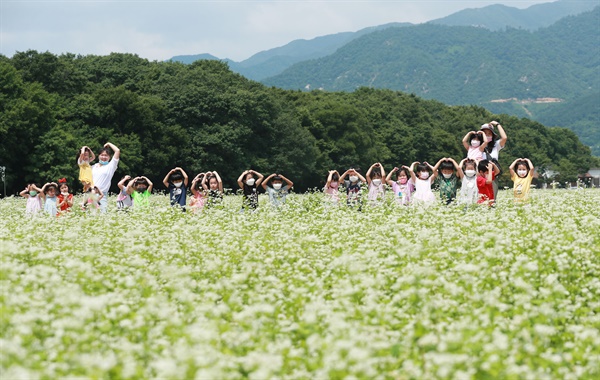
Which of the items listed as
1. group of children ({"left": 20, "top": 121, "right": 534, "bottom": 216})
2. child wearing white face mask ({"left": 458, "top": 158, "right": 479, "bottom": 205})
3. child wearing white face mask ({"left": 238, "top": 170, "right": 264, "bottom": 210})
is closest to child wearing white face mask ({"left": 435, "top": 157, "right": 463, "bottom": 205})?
group of children ({"left": 20, "top": 121, "right": 534, "bottom": 216})

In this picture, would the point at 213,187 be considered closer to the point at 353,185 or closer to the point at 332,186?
the point at 332,186

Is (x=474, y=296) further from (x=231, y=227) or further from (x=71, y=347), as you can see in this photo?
(x=231, y=227)

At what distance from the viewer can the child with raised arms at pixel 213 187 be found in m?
18.2

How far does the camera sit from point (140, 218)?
1548 centimetres

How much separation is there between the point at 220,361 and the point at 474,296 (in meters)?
3.27

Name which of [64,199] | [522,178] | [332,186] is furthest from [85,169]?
[522,178]

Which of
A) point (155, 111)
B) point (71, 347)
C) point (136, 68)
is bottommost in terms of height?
point (71, 347)

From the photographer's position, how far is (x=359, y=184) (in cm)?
2006

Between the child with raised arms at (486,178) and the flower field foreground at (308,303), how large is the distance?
4.55m

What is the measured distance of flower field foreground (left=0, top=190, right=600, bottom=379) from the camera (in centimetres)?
557

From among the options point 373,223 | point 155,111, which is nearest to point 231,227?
point 373,223

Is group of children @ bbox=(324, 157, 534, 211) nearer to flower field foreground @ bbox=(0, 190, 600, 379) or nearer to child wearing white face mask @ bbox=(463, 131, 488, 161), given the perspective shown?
child wearing white face mask @ bbox=(463, 131, 488, 161)

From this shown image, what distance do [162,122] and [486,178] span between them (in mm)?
52534

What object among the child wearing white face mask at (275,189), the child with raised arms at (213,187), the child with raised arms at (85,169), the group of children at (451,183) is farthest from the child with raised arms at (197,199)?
the group of children at (451,183)
